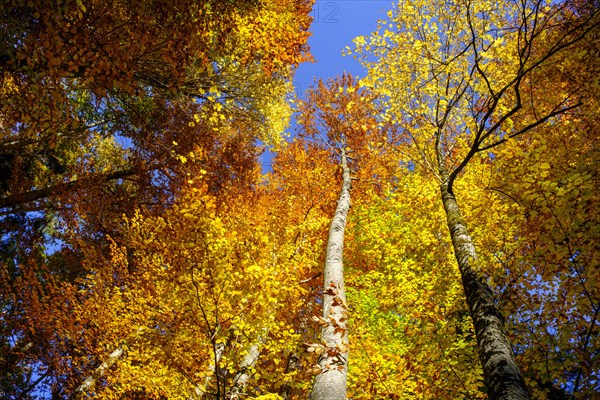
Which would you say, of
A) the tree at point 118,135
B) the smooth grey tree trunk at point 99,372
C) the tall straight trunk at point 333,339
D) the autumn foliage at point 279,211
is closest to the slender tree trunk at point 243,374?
the autumn foliage at point 279,211

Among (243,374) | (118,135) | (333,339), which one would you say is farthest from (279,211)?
(333,339)

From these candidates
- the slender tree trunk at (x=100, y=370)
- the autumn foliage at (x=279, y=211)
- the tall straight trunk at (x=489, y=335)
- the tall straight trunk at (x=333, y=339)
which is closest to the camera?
the tall straight trunk at (x=489, y=335)

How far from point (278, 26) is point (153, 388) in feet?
34.9

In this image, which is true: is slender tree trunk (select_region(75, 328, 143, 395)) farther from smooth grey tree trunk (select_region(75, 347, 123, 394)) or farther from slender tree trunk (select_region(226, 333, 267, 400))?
slender tree trunk (select_region(226, 333, 267, 400))

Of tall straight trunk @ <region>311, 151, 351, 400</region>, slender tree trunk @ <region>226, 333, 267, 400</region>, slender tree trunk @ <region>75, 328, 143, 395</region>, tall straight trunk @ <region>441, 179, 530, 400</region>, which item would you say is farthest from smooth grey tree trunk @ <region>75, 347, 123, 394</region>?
tall straight trunk @ <region>441, 179, 530, 400</region>

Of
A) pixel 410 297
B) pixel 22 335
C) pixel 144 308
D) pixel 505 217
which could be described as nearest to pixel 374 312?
pixel 410 297

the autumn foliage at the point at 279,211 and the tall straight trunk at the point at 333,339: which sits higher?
the autumn foliage at the point at 279,211

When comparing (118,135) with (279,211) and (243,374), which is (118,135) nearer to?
(279,211)

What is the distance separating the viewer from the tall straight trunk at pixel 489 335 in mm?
3266

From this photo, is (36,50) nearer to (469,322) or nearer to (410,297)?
(410,297)

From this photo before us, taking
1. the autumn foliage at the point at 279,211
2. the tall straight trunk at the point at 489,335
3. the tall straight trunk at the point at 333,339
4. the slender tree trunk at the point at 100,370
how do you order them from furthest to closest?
the slender tree trunk at the point at 100,370, the autumn foliage at the point at 279,211, the tall straight trunk at the point at 333,339, the tall straight trunk at the point at 489,335

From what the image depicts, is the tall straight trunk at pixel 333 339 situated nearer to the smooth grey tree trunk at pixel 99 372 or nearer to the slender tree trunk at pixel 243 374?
the slender tree trunk at pixel 243 374

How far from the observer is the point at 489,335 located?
397 centimetres

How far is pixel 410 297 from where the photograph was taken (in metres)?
9.21
